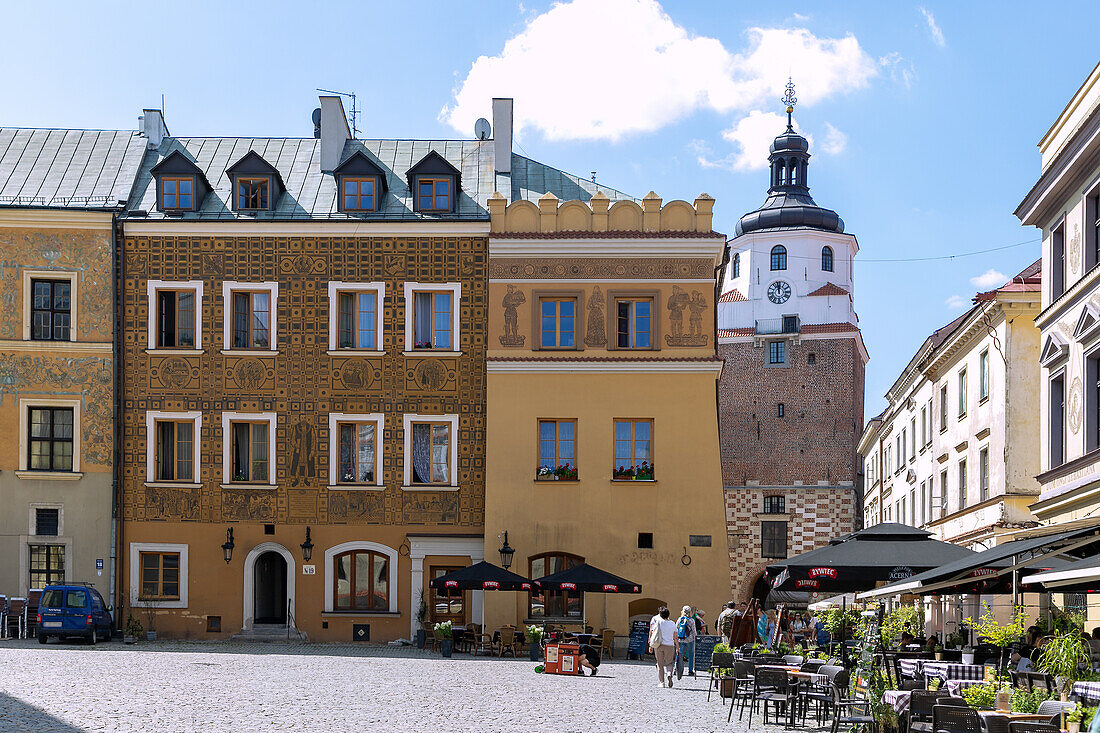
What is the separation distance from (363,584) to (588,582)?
22.6ft

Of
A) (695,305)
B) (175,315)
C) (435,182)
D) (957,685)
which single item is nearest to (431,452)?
(435,182)

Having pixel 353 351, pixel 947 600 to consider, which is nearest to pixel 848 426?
pixel 947 600

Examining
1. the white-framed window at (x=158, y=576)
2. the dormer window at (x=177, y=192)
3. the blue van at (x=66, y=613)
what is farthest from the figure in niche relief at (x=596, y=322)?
the blue van at (x=66, y=613)

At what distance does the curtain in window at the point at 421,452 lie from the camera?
118ft

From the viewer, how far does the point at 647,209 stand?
35750 millimetres

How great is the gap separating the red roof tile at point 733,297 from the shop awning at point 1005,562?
63.0 metres

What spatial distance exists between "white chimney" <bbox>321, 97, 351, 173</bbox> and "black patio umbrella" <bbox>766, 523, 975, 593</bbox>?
21513 millimetres

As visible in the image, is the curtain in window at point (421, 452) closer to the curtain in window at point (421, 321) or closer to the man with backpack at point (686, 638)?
the curtain in window at point (421, 321)

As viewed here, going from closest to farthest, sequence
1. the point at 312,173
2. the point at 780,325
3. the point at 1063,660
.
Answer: the point at 1063,660 < the point at 312,173 < the point at 780,325

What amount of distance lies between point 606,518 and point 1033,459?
1090cm

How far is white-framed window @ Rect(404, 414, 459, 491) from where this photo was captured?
117ft

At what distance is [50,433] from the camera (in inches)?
1425

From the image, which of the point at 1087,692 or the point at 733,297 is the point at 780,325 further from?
the point at 1087,692

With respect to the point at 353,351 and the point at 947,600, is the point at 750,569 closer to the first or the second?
the point at 947,600
